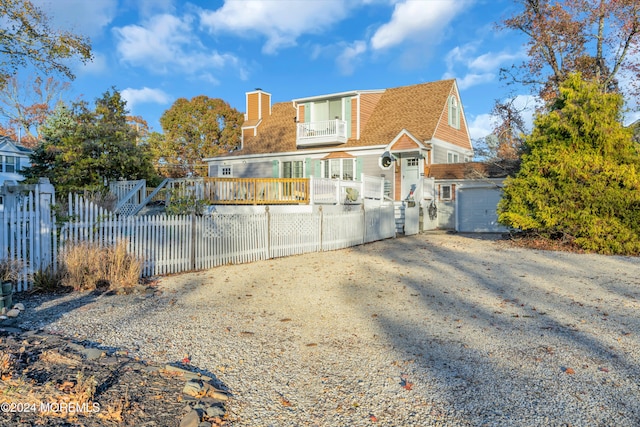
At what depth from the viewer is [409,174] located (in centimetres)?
2272

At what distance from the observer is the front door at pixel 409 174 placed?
2230 centimetres

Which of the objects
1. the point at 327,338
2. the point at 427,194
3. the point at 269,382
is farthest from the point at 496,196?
the point at 269,382

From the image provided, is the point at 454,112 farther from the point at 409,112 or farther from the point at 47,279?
the point at 47,279

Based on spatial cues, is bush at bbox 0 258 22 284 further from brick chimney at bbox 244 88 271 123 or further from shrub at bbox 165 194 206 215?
brick chimney at bbox 244 88 271 123

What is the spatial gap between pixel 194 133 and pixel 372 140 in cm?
2338

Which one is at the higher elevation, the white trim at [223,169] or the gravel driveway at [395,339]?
the white trim at [223,169]

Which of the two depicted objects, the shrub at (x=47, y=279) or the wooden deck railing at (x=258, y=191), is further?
the wooden deck railing at (x=258, y=191)

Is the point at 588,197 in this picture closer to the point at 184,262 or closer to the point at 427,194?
the point at 427,194

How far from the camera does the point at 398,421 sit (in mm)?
3301

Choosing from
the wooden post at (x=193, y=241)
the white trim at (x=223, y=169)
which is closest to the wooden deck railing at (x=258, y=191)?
the wooden post at (x=193, y=241)

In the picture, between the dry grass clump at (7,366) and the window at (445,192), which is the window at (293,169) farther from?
the dry grass clump at (7,366)

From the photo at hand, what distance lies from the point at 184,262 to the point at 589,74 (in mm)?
21708

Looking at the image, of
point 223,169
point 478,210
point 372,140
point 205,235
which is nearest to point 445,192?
point 478,210

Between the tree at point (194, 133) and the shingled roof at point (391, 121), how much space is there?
13.2m
